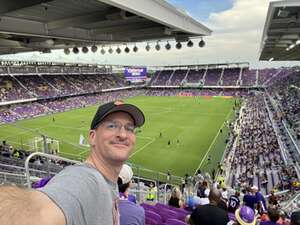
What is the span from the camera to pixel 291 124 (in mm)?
26703

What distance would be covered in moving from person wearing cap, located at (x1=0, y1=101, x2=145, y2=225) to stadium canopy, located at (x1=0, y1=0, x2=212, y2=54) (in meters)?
3.53

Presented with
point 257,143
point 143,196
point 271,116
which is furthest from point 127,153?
point 271,116

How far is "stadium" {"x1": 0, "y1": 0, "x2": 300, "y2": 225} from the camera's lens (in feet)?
21.9

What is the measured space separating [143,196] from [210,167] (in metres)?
11.9

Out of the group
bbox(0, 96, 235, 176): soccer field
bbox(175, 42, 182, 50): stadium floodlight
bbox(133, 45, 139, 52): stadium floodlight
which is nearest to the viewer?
bbox(175, 42, 182, 50): stadium floodlight

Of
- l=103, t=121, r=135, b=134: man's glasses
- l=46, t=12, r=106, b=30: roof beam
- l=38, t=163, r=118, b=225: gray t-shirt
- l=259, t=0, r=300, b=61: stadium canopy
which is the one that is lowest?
l=38, t=163, r=118, b=225: gray t-shirt

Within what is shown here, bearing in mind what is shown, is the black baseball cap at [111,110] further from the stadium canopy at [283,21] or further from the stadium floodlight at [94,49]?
the stadium canopy at [283,21]

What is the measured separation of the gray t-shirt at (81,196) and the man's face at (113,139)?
0.32 metres

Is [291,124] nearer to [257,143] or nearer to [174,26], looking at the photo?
[257,143]

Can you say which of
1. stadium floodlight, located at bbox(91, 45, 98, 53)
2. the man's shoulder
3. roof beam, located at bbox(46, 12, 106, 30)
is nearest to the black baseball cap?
the man's shoulder

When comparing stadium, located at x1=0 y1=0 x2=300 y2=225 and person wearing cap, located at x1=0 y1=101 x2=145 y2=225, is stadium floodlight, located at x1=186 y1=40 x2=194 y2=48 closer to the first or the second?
stadium, located at x1=0 y1=0 x2=300 y2=225

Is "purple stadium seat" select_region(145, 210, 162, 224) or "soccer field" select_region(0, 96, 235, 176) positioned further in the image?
"soccer field" select_region(0, 96, 235, 176)

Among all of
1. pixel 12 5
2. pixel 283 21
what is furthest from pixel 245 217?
pixel 283 21

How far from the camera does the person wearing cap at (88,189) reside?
933 millimetres
